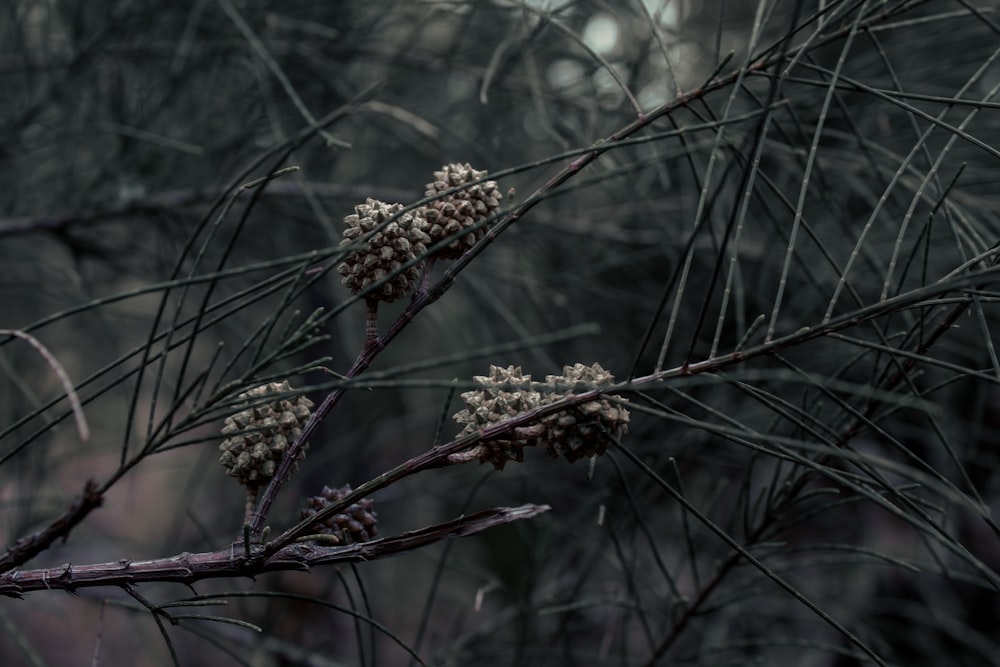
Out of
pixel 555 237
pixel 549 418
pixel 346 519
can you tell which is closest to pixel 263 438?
pixel 346 519

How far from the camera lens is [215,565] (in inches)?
17.5

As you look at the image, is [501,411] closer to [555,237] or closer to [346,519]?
[346,519]

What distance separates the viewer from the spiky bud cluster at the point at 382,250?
46cm

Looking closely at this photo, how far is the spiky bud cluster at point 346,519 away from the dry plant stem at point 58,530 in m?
0.12

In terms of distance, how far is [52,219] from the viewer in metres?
0.96

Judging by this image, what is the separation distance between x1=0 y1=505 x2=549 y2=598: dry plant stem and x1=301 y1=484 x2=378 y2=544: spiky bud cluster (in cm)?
2

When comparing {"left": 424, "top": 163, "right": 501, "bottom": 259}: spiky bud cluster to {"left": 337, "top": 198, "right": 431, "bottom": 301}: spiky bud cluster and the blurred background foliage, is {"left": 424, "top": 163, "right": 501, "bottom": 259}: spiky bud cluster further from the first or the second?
the blurred background foliage

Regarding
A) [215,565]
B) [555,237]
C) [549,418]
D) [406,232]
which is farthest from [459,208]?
[555,237]

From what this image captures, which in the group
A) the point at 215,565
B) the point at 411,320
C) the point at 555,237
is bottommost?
the point at 215,565

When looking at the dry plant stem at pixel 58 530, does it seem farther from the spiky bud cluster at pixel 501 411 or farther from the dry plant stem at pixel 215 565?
the spiky bud cluster at pixel 501 411

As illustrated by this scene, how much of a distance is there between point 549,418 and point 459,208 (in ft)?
0.47

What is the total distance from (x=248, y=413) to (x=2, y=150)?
29.5 inches

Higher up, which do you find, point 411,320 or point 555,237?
point 555,237

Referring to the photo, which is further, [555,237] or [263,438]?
[555,237]
